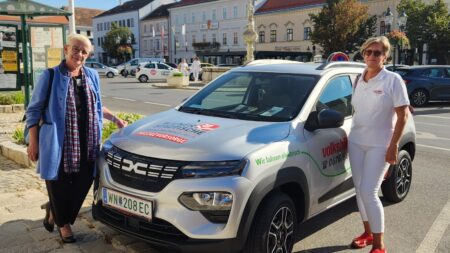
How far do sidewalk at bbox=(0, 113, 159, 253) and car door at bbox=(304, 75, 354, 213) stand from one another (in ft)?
4.95

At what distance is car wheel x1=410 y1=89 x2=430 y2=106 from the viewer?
1756cm

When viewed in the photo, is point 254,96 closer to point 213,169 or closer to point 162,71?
point 213,169

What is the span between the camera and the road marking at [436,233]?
172 inches

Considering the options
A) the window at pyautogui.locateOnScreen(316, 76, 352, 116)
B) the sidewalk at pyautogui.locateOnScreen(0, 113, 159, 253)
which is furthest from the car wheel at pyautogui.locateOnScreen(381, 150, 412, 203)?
the sidewalk at pyautogui.locateOnScreen(0, 113, 159, 253)

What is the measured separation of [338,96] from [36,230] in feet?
10.3

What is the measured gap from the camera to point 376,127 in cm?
394

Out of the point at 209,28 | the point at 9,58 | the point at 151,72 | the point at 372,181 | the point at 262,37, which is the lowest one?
the point at 372,181

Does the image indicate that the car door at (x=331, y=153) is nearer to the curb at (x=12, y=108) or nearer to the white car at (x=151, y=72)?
the curb at (x=12, y=108)

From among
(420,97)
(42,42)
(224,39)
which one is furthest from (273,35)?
(42,42)

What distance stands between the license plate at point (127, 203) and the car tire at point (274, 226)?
75 cm

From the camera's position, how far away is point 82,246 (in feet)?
13.3

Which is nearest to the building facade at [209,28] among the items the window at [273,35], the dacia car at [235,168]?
the window at [273,35]

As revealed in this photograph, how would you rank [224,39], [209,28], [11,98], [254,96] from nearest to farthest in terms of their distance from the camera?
1. [254,96]
2. [11,98]
3. [209,28]
4. [224,39]

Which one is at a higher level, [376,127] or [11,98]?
[376,127]
